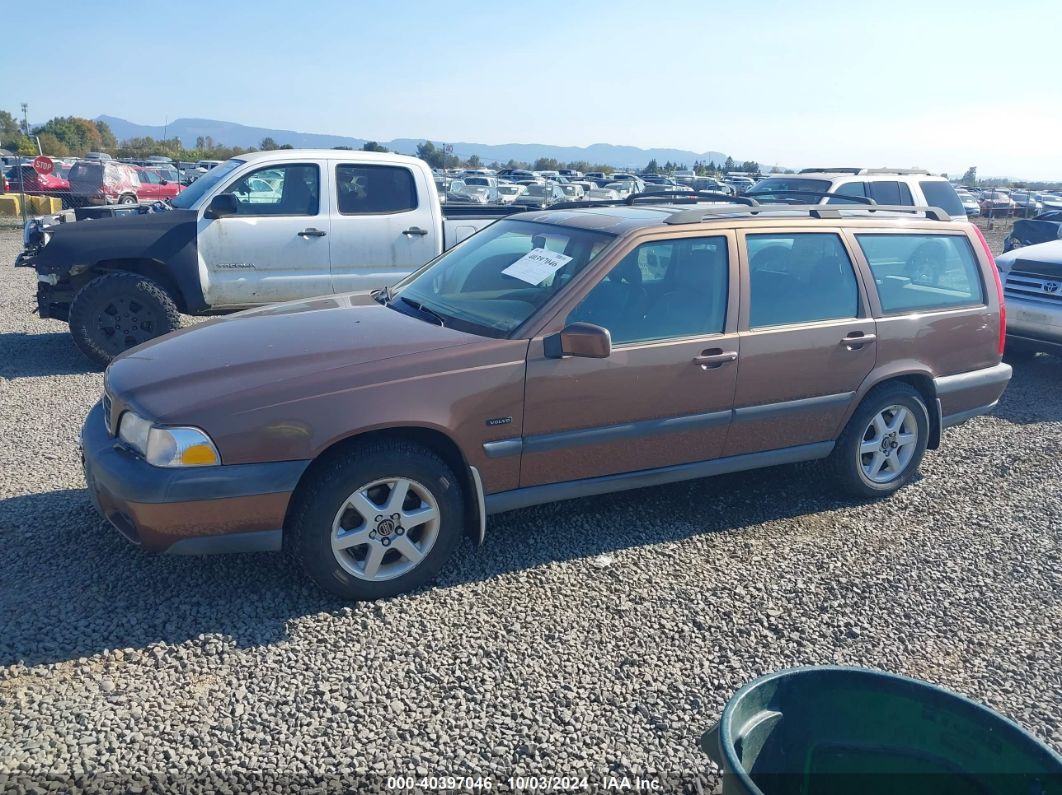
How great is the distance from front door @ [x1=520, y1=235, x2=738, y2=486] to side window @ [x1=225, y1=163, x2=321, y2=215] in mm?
4796

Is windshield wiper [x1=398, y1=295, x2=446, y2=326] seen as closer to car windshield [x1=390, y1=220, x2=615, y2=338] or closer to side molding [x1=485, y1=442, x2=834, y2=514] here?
car windshield [x1=390, y1=220, x2=615, y2=338]

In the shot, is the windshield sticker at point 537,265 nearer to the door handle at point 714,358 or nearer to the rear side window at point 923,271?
the door handle at point 714,358

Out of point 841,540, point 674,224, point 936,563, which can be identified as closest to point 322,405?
point 674,224

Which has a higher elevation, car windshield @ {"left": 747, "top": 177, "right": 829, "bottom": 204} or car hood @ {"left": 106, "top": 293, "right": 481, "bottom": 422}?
car windshield @ {"left": 747, "top": 177, "right": 829, "bottom": 204}

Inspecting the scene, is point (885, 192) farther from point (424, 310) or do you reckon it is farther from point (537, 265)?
point (424, 310)

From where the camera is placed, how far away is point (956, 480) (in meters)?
5.69

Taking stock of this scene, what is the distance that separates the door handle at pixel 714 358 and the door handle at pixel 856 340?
81 cm

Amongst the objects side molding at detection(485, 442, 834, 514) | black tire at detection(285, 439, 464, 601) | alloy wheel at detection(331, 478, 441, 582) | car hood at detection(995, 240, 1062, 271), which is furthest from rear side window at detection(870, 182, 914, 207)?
alloy wheel at detection(331, 478, 441, 582)

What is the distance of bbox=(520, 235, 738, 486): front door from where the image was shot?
4.05 m

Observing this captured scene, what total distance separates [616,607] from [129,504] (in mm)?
2138

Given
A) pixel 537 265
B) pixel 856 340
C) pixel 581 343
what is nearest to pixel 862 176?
pixel 856 340

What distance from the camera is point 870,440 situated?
5141 mm

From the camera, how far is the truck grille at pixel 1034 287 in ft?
27.4

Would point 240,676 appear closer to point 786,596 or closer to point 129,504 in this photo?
point 129,504
